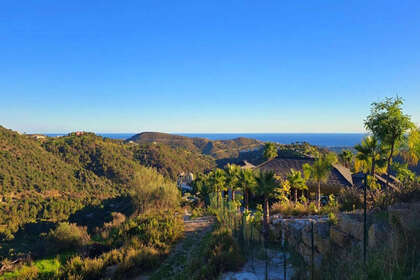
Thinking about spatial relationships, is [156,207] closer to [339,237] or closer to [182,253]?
[182,253]

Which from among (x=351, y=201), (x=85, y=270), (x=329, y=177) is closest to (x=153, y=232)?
(x=85, y=270)

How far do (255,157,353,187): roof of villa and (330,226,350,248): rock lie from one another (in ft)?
56.1

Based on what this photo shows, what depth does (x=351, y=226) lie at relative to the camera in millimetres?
5969

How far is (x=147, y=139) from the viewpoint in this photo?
6422 inches

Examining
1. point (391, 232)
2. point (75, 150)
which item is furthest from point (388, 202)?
point (75, 150)

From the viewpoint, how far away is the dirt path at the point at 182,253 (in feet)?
27.8

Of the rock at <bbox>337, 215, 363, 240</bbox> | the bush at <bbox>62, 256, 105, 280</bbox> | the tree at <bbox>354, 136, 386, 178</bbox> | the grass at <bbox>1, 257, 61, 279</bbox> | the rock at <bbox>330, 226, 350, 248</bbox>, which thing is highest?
the tree at <bbox>354, 136, 386, 178</bbox>

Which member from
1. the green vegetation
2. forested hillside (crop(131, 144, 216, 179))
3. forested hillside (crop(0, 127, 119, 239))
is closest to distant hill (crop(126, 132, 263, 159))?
forested hillside (crop(131, 144, 216, 179))

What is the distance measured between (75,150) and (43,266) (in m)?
68.0

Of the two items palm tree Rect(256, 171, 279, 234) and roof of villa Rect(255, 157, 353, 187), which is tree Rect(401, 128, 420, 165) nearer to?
palm tree Rect(256, 171, 279, 234)

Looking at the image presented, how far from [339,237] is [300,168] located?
2390 cm

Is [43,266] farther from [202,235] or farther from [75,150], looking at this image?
[75,150]

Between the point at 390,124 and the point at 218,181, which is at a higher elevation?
the point at 390,124

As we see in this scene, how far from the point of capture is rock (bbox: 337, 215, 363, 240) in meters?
5.69
